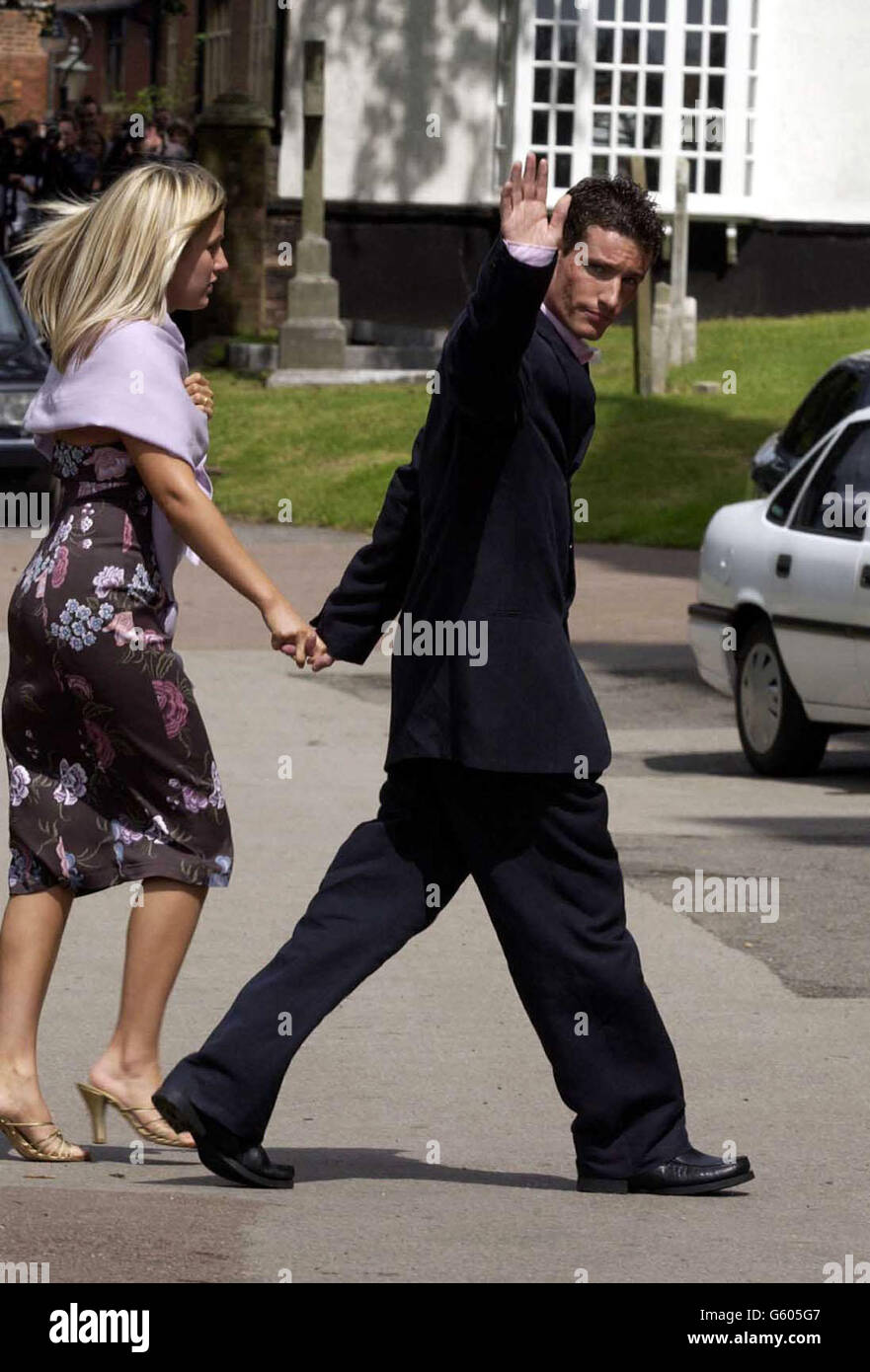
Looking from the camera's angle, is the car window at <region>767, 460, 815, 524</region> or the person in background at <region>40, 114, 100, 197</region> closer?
the car window at <region>767, 460, 815, 524</region>

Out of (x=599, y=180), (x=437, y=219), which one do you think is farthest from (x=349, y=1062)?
(x=437, y=219)

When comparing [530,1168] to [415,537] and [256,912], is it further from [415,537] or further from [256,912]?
[256,912]

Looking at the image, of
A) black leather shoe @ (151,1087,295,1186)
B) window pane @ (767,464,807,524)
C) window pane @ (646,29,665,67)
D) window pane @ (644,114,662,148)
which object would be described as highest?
window pane @ (646,29,665,67)

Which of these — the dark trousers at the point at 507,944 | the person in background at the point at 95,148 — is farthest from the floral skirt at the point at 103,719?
the person in background at the point at 95,148

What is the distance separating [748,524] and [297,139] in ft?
61.9

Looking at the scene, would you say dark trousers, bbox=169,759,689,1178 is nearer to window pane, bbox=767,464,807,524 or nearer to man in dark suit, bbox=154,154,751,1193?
man in dark suit, bbox=154,154,751,1193

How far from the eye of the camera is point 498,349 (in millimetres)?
4402

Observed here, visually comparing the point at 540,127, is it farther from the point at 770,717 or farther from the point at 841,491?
the point at 770,717

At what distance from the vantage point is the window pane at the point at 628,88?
29.3m

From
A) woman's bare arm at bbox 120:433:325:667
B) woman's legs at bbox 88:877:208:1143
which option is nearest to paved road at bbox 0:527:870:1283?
woman's legs at bbox 88:877:208:1143

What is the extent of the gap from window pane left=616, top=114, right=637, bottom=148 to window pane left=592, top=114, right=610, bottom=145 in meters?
0.13

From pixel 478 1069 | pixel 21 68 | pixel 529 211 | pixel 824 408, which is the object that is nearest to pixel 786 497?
pixel 824 408

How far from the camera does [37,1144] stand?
16.9 feet

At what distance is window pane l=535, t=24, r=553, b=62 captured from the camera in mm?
29000
